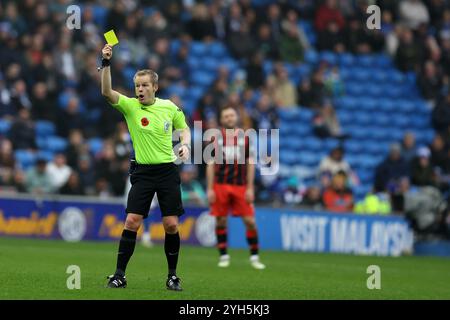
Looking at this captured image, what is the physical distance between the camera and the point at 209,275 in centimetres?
1399

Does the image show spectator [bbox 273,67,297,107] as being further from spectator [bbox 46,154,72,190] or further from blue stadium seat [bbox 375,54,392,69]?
spectator [bbox 46,154,72,190]

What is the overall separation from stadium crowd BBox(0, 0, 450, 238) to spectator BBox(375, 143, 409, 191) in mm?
27

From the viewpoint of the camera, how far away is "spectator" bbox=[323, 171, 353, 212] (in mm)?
23547

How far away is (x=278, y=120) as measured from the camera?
26984 mm

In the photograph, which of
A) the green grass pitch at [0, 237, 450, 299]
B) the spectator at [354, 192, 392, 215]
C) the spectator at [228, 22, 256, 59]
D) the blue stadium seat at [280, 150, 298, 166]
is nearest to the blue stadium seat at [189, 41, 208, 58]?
the spectator at [228, 22, 256, 59]

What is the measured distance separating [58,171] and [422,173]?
8387 millimetres

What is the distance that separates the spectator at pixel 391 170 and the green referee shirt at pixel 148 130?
1557 centimetres

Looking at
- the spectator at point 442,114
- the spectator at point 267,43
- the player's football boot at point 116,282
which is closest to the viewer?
the player's football boot at point 116,282

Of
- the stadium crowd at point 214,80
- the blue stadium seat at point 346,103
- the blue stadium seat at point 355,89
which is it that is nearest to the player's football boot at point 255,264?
the stadium crowd at point 214,80

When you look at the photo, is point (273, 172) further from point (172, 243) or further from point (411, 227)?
point (172, 243)

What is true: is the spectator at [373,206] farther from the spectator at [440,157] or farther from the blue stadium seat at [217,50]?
the blue stadium seat at [217,50]

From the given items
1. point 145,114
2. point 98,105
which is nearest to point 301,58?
point 98,105

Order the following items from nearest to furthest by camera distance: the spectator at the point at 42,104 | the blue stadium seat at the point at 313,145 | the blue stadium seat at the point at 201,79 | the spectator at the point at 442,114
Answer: the spectator at the point at 42,104, the blue stadium seat at the point at 201,79, the blue stadium seat at the point at 313,145, the spectator at the point at 442,114

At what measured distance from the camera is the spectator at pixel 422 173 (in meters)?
25.1
